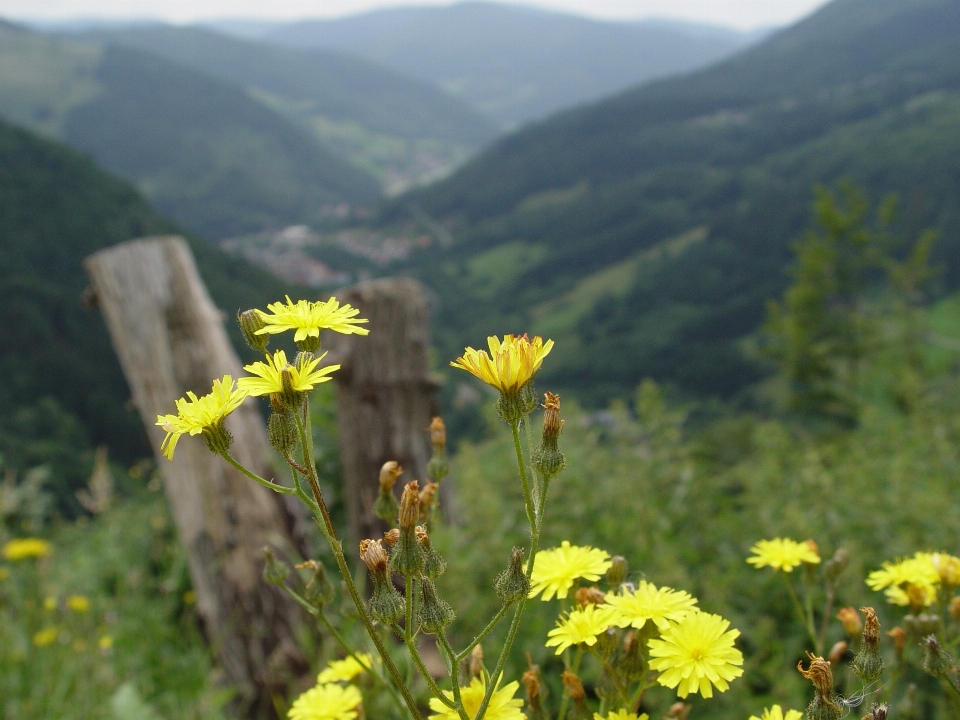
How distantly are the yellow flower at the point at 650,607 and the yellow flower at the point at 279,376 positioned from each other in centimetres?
48

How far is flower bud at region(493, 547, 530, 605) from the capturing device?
2.70 feet

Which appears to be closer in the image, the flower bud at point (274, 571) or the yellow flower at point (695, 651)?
the yellow flower at point (695, 651)

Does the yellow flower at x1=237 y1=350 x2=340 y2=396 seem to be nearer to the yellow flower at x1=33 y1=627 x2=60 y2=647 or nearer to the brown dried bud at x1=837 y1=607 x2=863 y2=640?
the brown dried bud at x1=837 y1=607 x2=863 y2=640

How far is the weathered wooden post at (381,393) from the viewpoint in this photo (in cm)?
405

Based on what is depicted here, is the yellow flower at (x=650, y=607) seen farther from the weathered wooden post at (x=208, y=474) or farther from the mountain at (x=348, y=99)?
the mountain at (x=348, y=99)

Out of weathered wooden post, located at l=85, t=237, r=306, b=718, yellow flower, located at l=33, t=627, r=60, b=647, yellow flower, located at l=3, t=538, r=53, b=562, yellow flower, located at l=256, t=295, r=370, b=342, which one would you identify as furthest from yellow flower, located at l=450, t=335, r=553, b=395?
yellow flower, located at l=3, t=538, r=53, b=562

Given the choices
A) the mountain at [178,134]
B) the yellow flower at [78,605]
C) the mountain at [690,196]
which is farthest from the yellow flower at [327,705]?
the mountain at [178,134]

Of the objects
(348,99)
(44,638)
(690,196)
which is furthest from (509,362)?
(348,99)

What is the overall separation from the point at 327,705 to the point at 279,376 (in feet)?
1.83

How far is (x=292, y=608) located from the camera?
12.6 feet

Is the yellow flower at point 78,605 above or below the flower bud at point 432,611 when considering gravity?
below

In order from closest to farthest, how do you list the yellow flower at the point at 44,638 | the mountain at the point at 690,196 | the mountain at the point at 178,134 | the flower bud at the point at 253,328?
the flower bud at the point at 253,328, the yellow flower at the point at 44,638, the mountain at the point at 690,196, the mountain at the point at 178,134

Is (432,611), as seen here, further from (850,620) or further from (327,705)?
(850,620)

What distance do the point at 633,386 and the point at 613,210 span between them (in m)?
42.4
